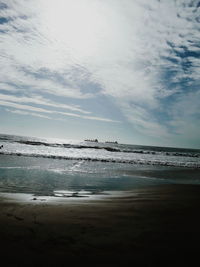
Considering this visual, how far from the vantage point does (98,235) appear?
381cm

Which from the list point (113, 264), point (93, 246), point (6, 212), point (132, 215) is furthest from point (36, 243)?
point (132, 215)

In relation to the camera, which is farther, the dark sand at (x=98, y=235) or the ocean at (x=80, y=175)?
the ocean at (x=80, y=175)

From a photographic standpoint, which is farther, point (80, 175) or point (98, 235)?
point (80, 175)

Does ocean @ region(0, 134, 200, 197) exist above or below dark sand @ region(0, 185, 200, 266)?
below

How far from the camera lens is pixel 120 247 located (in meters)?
3.36

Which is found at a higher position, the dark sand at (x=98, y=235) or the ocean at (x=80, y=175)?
the dark sand at (x=98, y=235)

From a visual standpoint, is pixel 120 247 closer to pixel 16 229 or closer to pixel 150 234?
pixel 150 234

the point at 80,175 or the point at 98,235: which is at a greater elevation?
the point at 98,235

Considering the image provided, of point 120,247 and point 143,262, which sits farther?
point 120,247

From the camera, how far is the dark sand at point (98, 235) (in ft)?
9.88

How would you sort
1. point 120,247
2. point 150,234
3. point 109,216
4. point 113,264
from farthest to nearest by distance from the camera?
1. point 109,216
2. point 150,234
3. point 120,247
4. point 113,264

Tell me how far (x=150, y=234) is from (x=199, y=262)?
103 cm

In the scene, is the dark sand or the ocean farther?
the ocean

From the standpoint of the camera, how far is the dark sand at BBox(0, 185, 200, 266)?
3.01 m
